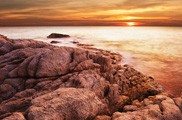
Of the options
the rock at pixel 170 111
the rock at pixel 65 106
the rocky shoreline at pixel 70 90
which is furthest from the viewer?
the rock at pixel 170 111

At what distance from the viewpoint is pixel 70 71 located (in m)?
19.1

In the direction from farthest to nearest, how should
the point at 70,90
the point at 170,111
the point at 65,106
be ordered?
the point at 170,111 < the point at 70,90 < the point at 65,106

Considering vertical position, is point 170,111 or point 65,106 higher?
point 65,106

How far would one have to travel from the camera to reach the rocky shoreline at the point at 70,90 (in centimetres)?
1314

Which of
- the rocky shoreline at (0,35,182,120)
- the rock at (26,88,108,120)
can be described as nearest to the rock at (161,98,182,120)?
the rocky shoreline at (0,35,182,120)

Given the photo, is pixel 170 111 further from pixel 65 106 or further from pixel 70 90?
pixel 65 106

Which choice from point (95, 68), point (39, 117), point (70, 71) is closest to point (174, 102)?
point (95, 68)

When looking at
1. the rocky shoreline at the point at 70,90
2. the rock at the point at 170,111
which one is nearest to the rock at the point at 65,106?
the rocky shoreline at the point at 70,90

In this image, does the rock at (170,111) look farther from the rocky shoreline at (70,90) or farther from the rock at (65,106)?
the rock at (65,106)

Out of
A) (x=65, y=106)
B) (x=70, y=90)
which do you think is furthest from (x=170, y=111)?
(x=65, y=106)

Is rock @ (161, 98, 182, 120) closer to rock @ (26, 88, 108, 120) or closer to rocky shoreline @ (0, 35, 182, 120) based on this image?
rocky shoreline @ (0, 35, 182, 120)

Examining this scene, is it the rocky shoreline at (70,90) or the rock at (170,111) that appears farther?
the rock at (170,111)

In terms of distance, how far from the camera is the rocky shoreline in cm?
1314

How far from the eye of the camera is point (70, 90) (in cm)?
1441
